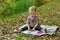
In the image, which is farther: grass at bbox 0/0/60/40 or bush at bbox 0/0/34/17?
bush at bbox 0/0/34/17

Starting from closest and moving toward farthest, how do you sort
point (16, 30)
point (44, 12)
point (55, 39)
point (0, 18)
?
point (55, 39)
point (16, 30)
point (0, 18)
point (44, 12)

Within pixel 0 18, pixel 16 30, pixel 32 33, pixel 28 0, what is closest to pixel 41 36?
pixel 32 33

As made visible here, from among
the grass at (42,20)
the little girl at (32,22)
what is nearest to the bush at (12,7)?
the grass at (42,20)

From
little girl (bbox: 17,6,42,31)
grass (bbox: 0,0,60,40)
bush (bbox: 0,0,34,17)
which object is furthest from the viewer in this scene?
bush (bbox: 0,0,34,17)

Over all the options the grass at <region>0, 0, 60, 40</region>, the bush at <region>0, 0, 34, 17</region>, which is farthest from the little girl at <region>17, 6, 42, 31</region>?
the bush at <region>0, 0, 34, 17</region>

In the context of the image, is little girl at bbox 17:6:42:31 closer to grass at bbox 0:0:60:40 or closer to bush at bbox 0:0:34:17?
grass at bbox 0:0:60:40

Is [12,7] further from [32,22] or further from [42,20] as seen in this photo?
[32,22]

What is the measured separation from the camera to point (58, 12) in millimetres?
11742

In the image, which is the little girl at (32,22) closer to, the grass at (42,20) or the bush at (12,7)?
the grass at (42,20)

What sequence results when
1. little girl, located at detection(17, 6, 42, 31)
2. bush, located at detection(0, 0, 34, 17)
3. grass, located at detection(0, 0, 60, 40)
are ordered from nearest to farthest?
grass, located at detection(0, 0, 60, 40)
little girl, located at detection(17, 6, 42, 31)
bush, located at detection(0, 0, 34, 17)

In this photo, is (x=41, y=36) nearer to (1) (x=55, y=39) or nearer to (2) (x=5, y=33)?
(1) (x=55, y=39)

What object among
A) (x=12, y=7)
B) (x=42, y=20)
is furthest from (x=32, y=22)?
(x=12, y=7)

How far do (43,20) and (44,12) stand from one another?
1.69m

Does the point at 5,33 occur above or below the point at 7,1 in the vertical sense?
below
